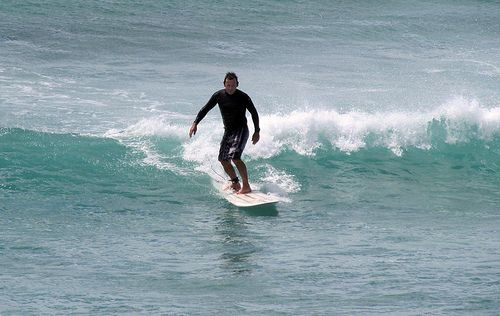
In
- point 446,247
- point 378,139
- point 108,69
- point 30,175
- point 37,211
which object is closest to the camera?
point 446,247

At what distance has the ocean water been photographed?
15.8 ft

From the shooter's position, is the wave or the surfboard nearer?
the surfboard

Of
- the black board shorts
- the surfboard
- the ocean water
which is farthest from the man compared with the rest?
the ocean water

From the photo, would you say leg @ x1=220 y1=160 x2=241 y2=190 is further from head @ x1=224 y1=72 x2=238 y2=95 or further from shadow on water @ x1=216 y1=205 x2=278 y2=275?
head @ x1=224 y1=72 x2=238 y2=95

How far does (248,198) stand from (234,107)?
118 cm

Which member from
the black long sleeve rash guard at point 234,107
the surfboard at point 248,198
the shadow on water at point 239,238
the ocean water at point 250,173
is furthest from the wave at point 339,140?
the shadow on water at point 239,238

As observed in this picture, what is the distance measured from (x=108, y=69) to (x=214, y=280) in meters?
12.1

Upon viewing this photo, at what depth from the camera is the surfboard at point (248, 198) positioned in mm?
7285

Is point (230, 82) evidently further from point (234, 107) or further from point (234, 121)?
point (234, 121)

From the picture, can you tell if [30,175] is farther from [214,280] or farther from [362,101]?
[362,101]

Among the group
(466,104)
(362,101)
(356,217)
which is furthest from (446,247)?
(362,101)

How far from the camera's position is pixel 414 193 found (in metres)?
8.16

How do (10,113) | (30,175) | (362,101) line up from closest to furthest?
(30,175) → (10,113) → (362,101)

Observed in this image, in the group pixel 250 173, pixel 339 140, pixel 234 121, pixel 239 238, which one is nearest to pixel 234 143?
pixel 234 121
